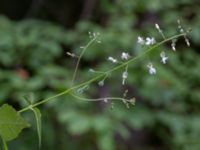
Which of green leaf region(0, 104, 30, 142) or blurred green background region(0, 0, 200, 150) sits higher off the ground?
blurred green background region(0, 0, 200, 150)

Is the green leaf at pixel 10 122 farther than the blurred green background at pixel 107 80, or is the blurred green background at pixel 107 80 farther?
the blurred green background at pixel 107 80

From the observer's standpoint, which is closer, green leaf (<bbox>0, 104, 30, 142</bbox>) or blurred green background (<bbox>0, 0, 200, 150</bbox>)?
green leaf (<bbox>0, 104, 30, 142</bbox>)

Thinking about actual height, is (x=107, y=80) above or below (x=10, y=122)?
above

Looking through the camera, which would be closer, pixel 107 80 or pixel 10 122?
pixel 10 122

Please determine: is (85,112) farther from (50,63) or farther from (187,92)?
(187,92)

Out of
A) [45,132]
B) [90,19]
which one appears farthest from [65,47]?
[45,132]
